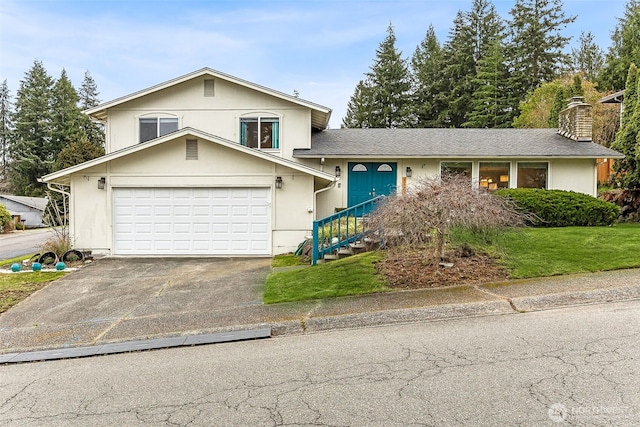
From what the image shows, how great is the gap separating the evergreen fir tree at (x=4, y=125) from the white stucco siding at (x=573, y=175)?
60.4 meters

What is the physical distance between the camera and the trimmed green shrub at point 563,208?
42.6 ft

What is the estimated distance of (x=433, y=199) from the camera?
25.5 feet

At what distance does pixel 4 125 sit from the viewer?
2151 inches

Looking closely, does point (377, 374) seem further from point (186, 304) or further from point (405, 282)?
point (186, 304)

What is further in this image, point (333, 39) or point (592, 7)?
point (592, 7)

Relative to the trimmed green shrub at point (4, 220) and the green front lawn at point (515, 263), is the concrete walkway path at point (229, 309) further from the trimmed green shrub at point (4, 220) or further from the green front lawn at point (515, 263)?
the trimmed green shrub at point (4, 220)

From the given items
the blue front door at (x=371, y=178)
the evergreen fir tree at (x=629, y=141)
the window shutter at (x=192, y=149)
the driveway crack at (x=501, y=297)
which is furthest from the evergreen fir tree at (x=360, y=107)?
the driveway crack at (x=501, y=297)

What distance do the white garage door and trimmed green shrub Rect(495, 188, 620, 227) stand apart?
758cm

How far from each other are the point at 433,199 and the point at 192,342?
476 cm

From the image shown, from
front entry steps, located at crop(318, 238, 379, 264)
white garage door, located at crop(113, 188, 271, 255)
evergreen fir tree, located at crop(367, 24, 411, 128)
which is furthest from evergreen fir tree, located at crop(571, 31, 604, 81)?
white garage door, located at crop(113, 188, 271, 255)

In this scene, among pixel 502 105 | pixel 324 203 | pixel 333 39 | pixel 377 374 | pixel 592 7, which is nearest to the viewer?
pixel 377 374

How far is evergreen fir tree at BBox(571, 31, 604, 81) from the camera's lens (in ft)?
130

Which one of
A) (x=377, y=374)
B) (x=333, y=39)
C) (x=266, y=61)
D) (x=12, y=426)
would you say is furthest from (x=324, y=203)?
(x=266, y=61)

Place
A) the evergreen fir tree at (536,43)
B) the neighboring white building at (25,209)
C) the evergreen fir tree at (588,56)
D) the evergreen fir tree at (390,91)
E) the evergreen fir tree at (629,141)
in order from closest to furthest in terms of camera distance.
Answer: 1. the evergreen fir tree at (629,141)
2. the evergreen fir tree at (536,43)
3. the neighboring white building at (25,209)
4. the evergreen fir tree at (588,56)
5. the evergreen fir tree at (390,91)
